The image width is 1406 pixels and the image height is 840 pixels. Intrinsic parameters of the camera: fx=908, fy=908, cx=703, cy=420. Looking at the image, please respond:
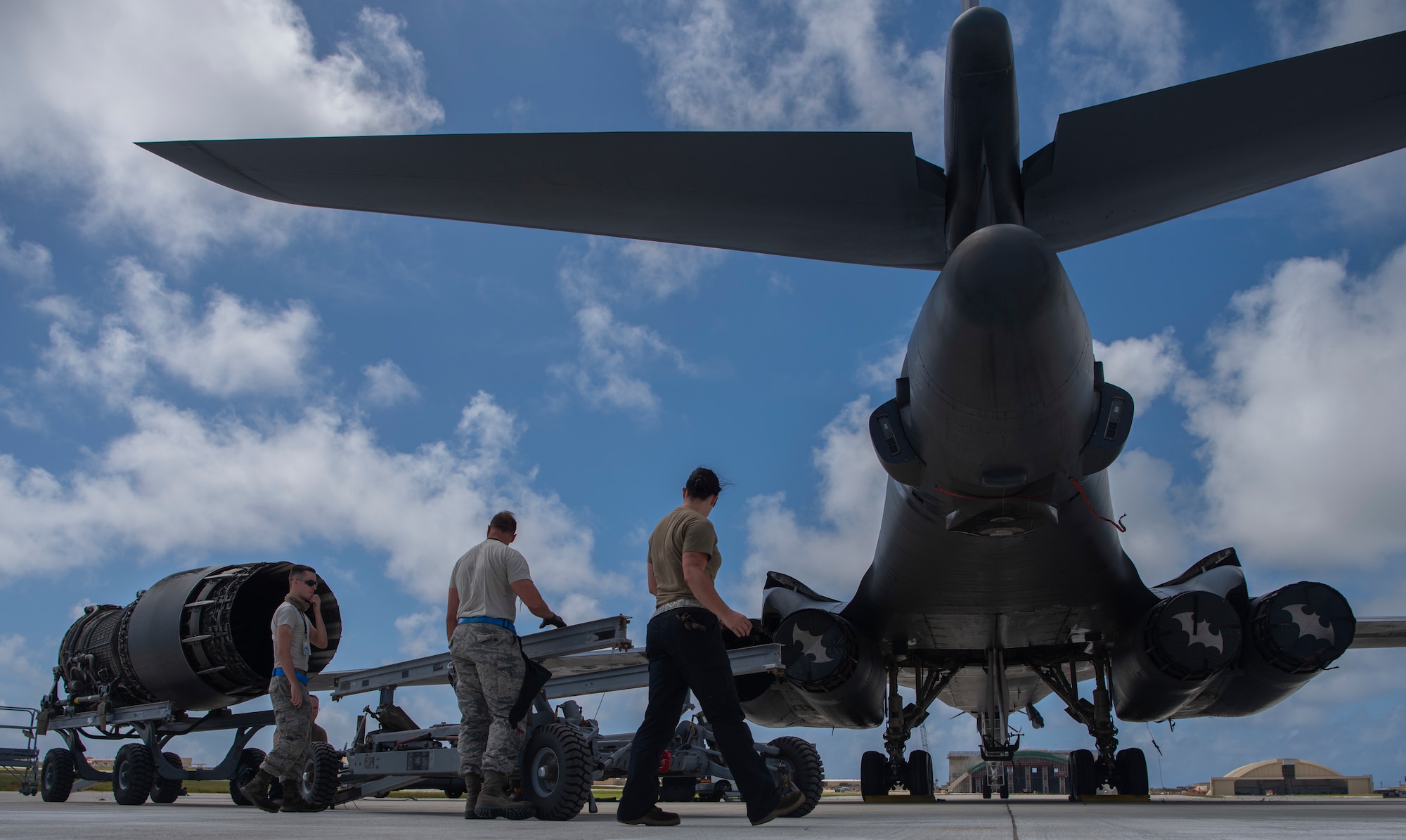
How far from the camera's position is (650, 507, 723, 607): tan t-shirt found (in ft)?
11.8

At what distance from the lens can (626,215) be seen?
5.49 meters

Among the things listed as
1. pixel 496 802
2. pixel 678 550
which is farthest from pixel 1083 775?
pixel 678 550

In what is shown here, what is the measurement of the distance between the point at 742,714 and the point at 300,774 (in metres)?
A: 4.24

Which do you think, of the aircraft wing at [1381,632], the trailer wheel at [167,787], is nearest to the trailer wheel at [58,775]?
the trailer wheel at [167,787]

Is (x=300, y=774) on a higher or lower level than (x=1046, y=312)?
lower

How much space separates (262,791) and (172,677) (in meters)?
4.33

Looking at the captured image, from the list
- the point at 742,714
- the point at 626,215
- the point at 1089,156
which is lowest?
the point at 742,714

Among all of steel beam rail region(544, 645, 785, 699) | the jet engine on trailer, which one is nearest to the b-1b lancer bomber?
steel beam rail region(544, 645, 785, 699)

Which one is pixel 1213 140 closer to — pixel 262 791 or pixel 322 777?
pixel 322 777

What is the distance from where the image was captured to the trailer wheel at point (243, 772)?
8.77 m

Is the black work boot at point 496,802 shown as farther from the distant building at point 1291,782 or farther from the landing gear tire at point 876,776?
the distant building at point 1291,782

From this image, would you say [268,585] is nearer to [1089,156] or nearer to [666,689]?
[666,689]

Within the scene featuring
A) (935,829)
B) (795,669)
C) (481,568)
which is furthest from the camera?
(795,669)

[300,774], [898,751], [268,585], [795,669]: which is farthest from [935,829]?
[268,585]
